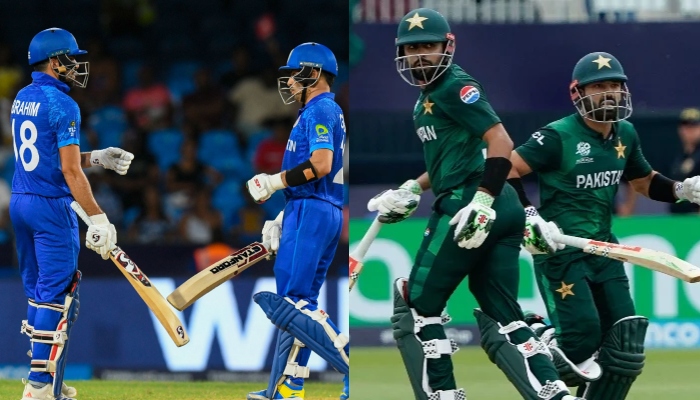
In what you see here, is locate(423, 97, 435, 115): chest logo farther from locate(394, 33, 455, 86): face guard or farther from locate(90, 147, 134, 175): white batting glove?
locate(90, 147, 134, 175): white batting glove

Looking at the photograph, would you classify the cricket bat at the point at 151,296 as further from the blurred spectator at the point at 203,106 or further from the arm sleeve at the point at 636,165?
the blurred spectator at the point at 203,106

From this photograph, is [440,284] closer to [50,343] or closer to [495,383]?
[50,343]

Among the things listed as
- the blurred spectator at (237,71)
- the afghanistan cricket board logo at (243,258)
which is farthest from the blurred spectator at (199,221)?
the afghanistan cricket board logo at (243,258)

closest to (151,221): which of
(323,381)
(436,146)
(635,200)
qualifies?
(323,381)

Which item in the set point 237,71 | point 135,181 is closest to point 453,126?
point 135,181

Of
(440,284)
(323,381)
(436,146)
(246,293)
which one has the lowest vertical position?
(323,381)

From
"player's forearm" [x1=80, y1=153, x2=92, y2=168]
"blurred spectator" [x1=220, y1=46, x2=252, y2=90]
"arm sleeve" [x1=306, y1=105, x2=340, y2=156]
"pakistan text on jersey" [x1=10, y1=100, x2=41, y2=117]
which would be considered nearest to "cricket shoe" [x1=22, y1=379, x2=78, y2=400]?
"player's forearm" [x1=80, y1=153, x2=92, y2=168]
